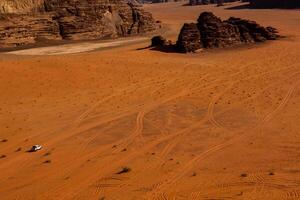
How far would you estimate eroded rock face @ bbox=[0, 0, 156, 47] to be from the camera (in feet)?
92.4

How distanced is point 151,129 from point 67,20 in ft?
70.8

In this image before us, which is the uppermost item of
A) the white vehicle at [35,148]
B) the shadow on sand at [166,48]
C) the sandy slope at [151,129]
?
the white vehicle at [35,148]

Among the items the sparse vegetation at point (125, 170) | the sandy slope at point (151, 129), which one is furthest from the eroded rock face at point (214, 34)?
the sparse vegetation at point (125, 170)

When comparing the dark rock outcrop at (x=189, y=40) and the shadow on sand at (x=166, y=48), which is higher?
the dark rock outcrop at (x=189, y=40)

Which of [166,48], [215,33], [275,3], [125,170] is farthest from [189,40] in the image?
[275,3]

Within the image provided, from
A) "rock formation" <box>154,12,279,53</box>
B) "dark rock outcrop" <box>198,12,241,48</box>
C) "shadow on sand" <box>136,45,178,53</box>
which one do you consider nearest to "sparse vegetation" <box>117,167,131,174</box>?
"rock formation" <box>154,12,279,53</box>

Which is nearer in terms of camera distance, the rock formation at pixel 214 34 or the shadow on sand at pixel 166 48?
the rock formation at pixel 214 34

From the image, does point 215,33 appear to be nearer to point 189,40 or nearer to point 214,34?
point 214,34

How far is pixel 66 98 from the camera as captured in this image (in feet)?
46.6

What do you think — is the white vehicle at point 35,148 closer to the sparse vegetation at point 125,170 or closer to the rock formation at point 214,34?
the sparse vegetation at point 125,170

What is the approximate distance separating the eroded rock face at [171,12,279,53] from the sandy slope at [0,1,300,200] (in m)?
4.00

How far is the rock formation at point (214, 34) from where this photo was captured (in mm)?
23438

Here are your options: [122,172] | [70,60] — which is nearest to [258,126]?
[122,172]

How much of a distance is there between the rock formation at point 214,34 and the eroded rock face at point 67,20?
9692 mm
